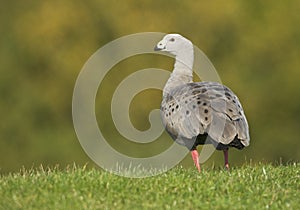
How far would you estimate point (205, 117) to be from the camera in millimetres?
10938

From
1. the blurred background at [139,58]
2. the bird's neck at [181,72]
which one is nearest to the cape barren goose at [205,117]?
the bird's neck at [181,72]

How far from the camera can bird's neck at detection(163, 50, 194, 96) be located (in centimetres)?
1265

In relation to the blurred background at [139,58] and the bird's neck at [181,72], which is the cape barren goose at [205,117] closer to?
the bird's neck at [181,72]

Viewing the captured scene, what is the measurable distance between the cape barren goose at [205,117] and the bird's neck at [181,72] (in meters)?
0.47

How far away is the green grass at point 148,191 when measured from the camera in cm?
831

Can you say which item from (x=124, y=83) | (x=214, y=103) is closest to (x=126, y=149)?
(x=124, y=83)

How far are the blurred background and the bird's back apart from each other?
409 inches

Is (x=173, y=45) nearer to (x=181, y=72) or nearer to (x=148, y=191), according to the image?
(x=181, y=72)

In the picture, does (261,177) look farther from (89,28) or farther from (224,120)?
(89,28)

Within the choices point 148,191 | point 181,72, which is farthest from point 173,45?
point 148,191

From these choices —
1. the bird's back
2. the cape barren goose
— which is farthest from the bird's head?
the bird's back

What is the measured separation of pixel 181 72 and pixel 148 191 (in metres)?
4.36

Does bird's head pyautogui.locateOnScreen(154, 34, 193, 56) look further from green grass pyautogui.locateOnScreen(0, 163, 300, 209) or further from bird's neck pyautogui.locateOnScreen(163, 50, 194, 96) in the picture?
green grass pyautogui.locateOnScreen(0, 163, 300, 209)

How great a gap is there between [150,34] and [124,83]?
1726 mm
